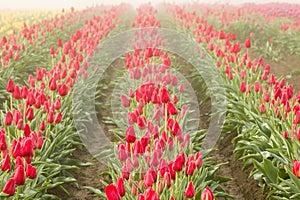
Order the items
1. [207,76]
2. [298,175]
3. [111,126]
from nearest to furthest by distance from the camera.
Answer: [298,175] < [111,126] < [207,76]

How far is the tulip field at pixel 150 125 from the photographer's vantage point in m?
3.68

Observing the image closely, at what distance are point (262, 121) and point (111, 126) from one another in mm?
3207

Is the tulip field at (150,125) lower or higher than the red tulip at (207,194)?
higher

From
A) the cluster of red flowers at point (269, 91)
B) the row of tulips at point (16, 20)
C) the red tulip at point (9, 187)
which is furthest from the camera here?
the row of tulips at point (16, 20)

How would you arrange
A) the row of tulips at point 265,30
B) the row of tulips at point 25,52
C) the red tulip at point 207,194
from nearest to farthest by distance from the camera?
the red tulip at point 207,194 → the row of tulips at point 25,52 → the row of tulips at point 265,30

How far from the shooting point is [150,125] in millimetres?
4293

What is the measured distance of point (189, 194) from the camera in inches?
121

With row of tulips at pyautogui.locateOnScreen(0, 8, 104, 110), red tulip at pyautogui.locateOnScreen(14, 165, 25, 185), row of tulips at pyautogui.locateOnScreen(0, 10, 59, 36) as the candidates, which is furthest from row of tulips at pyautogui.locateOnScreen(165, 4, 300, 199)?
row of tulips at pyautogui.locateOnScreen(0, 10, 59, 36)

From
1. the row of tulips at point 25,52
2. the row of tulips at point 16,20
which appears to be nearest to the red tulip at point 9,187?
the row of tulips at point 25,52

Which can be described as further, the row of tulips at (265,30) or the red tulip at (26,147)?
the row of tulips at (265,30)

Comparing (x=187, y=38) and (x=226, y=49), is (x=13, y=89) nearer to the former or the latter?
(x=226, y=49)

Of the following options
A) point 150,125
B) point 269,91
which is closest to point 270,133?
point 269,91

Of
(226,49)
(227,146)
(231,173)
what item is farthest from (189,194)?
(226,49)

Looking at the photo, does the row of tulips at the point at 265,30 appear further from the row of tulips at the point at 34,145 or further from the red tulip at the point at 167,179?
the red tulip at the point at 167,179
